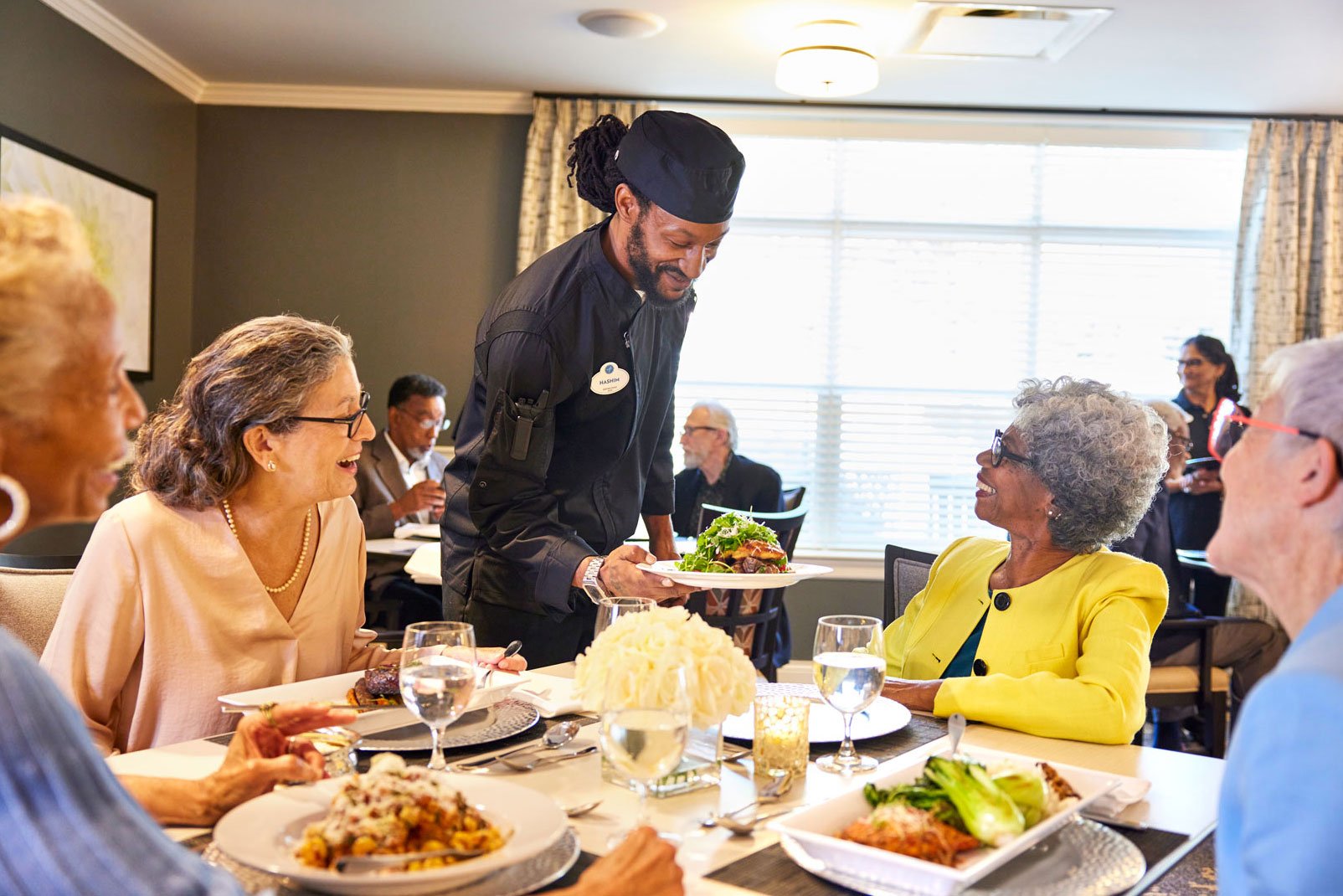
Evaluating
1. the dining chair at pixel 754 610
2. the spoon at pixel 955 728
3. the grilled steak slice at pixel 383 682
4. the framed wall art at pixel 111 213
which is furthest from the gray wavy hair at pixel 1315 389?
the framed wall art at pixel 111 213

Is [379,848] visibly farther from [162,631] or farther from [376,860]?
[162,631]

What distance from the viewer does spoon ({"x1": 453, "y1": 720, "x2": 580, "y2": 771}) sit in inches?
56.0

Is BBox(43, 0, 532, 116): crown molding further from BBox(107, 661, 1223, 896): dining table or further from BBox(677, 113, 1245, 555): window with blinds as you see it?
BBox(107, 661, 1223, 896): dining table

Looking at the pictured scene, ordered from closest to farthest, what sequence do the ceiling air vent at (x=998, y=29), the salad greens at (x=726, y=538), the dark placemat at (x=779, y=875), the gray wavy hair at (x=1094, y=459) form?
the dark placemat at (x=779, y=875) → the gray wavy hair at (x=1094, y=459) → the salad greens at (x=726, y=538) → the ceiling air vent at (x=998, y=29)

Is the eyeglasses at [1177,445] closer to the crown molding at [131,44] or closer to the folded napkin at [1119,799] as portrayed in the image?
the folded napkin at [1119,799]

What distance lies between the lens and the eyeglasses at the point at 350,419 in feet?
6.31

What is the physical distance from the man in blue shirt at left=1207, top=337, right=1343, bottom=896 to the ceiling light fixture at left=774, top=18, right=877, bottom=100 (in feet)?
13.3

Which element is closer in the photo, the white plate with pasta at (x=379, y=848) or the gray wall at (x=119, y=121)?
the white plate with pasta at (x=379, y=848)

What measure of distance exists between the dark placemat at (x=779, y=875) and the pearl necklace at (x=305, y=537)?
1.05 meters

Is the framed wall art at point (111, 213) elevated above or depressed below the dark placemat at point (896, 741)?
above

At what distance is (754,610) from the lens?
12.4 ft

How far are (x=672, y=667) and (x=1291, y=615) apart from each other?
0.61 metres

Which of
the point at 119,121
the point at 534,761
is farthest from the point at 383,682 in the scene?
the point at 119,121

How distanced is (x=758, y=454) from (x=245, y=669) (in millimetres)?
4675
